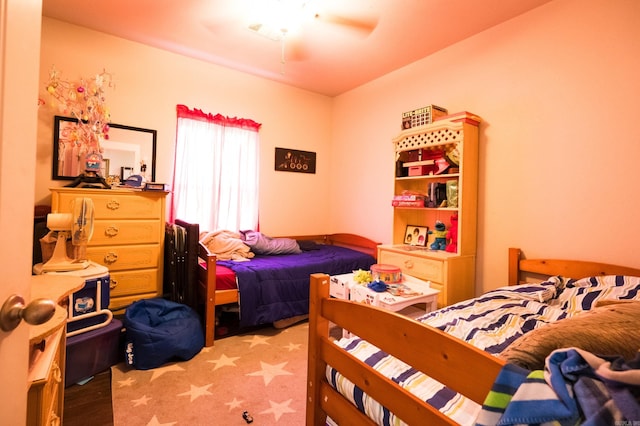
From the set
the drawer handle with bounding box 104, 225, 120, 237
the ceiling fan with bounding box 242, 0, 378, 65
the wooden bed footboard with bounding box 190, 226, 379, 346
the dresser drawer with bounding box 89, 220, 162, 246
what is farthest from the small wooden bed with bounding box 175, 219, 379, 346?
the ceiling fan with bounding box 242, 0, 378, 65

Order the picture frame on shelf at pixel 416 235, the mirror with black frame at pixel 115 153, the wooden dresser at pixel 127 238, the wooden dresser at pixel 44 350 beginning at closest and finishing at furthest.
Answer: the wooden dresser at pixel 44 350 → the wooden dresser at pixel 127 238 → the mirror with black frame at pixel 115 153 → the picture frame on shelf at pixel 416 235

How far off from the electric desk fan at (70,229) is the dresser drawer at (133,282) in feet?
1.93

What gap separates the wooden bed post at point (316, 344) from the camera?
A: 119cm

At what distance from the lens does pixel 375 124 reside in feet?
11.9

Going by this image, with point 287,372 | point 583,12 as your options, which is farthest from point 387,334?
point 583,12

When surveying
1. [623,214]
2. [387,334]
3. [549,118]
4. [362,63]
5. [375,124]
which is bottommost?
[387,334]

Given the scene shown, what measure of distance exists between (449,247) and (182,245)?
2.28 meters

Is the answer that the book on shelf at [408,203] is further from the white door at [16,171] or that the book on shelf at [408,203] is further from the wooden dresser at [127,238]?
the white door at [16,171]

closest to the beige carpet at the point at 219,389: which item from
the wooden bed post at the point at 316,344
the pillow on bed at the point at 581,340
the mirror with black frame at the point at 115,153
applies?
the wooden bed post at the point at 316,344

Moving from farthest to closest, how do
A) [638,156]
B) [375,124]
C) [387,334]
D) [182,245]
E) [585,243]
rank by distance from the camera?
1. [375,124]
2. [182,245]
3. [585,243]
4. [638,156]
5. [387,334]

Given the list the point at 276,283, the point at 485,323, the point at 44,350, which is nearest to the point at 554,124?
the point at 485,323

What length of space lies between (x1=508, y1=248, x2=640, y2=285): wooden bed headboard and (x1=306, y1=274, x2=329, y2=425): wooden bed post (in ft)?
6.03

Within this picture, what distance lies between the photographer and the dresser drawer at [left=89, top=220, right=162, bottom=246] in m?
2.33

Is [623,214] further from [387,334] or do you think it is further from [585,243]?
[387,334]
